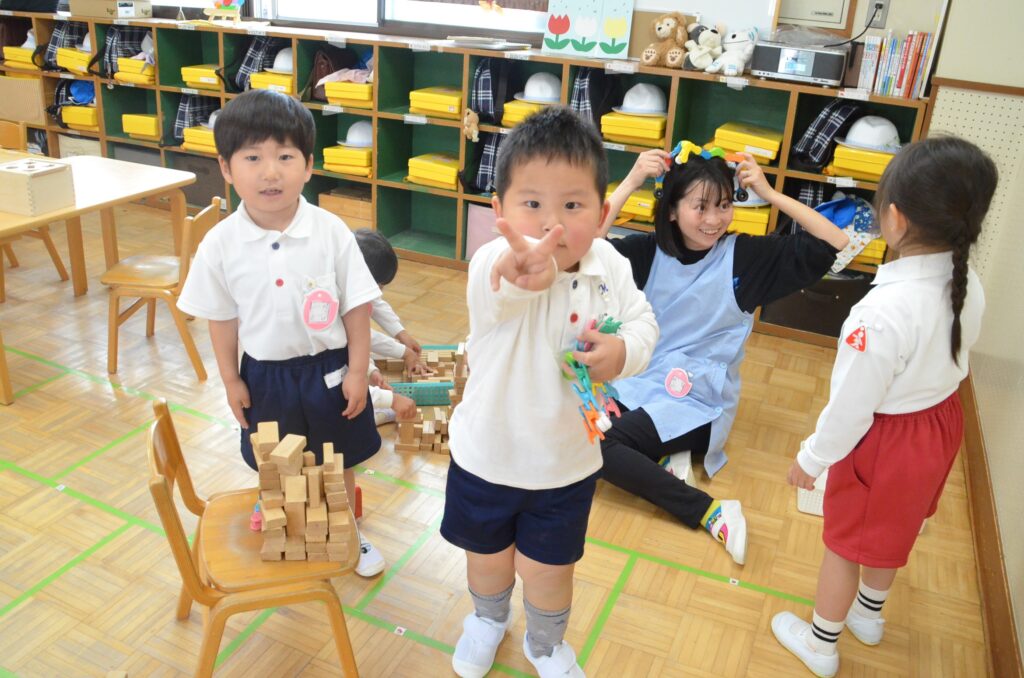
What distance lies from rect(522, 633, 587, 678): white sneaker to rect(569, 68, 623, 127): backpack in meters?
2.70

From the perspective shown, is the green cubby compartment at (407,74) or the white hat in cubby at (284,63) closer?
the green cubby compartment at (407,74)

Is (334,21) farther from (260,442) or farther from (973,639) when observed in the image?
(973,639)

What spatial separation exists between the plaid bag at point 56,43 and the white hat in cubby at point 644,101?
3694mm

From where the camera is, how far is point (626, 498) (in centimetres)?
249

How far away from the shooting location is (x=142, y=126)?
5.03 meters

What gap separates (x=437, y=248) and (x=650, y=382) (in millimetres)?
2303

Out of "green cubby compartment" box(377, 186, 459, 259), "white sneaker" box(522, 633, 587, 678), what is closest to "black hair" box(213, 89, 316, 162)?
"white sneaker" box(522, 633, 587, 678)

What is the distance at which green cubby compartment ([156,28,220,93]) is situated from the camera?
4.90 metres

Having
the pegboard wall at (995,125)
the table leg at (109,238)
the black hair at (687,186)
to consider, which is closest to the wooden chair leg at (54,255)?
the table leg at (109,238)

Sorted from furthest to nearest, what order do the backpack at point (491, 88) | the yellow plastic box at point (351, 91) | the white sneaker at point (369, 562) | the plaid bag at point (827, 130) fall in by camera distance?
the yellow plastic box at point (351, 91), the backpack at point (491, 88), the plaid bag at point (827, 130), the white sneaker at point (369, 562)

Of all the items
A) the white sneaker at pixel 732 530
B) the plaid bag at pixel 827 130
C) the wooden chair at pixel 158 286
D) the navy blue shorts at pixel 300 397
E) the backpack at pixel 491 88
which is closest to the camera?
the navy blue shorts at pixel 300 397

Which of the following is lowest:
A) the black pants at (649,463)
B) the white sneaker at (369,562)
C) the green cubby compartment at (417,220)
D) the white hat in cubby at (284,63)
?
the white sneaker at (369,562)

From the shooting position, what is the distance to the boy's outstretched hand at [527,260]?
108 cm

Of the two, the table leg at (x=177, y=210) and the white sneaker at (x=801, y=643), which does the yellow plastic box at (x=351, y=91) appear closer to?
the table leg at (x=177, y=210)
